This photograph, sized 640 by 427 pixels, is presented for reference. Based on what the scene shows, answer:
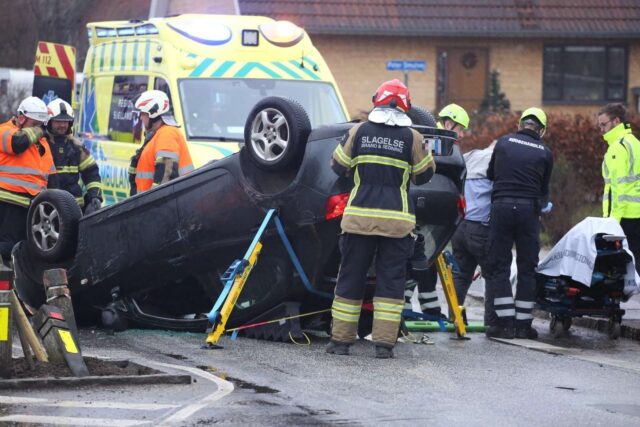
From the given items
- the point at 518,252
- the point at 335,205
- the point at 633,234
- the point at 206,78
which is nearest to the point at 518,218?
the point at 518,252

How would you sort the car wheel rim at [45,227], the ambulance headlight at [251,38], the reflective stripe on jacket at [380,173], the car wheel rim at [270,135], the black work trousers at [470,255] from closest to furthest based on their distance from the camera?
the reflective stripe on jacket at [380,173] → the car wheel rim at [270,135] → the car wheel rim at [45,227] → the black work trousers at [470,255] → the ambulance headlight at [251,38]

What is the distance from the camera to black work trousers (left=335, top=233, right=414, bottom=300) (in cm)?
953

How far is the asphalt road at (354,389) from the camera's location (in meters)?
7.21

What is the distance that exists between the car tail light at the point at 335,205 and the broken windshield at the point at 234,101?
3.59 meters

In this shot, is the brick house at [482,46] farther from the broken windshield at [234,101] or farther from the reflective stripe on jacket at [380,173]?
the reflective stripe on jacket at [380,173]

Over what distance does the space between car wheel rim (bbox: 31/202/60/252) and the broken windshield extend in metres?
2.38

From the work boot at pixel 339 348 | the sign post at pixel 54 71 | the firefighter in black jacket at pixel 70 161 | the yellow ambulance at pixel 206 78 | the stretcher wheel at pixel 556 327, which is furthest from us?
the sign post at pixel 54 71

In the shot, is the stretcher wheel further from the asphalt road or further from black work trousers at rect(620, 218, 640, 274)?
black work trousers at rect(620, 218, 640, 274)

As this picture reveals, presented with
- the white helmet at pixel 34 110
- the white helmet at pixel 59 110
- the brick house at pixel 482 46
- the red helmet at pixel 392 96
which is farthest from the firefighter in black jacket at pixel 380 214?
the brick house at pixel 482 46

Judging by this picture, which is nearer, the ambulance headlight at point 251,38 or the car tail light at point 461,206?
the car tail light at point 461,206

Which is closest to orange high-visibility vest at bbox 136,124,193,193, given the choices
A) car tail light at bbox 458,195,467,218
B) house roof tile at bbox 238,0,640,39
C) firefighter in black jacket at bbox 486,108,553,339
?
firefighter in black jacket at bbox 486,108,553,339

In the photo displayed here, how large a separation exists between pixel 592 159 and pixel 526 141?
27.6 feet

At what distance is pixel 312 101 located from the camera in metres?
13.9

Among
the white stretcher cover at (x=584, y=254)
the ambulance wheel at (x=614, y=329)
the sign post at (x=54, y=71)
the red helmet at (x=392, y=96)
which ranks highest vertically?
the sign post at (x=54, y=71)
